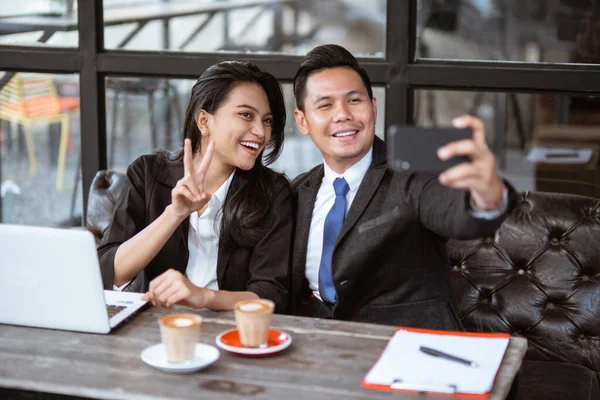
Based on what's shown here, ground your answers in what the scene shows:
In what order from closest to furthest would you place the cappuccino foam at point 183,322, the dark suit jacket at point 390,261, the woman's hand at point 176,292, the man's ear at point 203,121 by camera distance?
the cappuccino foam at point 183,322 < the woman's hand at point 176,292 < the dark suit jacket at point 390,261 < the man's ear at point 203,121

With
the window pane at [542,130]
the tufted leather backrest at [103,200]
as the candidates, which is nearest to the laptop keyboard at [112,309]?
the tufted leather backrest at [103,200]

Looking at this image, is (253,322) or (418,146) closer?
(418,146)

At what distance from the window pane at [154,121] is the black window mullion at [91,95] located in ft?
0.25

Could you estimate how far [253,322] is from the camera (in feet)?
5.50

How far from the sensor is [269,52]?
125 inches

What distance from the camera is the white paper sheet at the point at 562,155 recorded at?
3311 millimetres

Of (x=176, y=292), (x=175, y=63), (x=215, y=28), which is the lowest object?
(x=176, y=292)

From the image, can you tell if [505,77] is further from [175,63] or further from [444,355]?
[444,355]

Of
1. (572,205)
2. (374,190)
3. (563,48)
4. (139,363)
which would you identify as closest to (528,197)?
(572,205)

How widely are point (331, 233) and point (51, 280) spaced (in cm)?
76

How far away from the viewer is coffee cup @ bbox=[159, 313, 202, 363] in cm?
160

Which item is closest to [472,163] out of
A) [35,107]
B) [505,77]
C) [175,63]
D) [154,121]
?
[505,77]

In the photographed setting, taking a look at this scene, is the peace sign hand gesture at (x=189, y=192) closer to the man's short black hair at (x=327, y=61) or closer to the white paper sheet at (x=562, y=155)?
the man's short black hair at (x=327, y=61)

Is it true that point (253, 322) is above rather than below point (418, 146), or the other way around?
below
